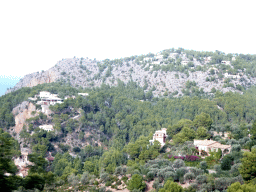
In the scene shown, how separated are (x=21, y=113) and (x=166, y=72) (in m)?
49.0

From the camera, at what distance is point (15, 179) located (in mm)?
12617

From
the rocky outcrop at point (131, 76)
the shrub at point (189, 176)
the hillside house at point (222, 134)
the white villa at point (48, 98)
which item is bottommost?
the hillside house at point (222, 134)

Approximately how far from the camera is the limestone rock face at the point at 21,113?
6275cm

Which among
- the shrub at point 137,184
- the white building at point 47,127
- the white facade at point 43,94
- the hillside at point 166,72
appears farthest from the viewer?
the hillside at point 166,72

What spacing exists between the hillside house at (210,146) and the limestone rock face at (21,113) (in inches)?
1573

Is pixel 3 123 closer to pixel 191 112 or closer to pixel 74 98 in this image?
pixel 74 98

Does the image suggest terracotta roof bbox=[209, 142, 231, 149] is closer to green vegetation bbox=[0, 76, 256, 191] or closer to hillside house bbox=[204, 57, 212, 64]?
green vegetation bbox=[0, 76, 256, 191]

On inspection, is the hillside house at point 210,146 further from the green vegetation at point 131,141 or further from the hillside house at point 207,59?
the hillside house at point 207,59

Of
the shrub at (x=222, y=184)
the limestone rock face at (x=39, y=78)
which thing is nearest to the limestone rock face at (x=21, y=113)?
the limestone rock face at (x=39, y=78)

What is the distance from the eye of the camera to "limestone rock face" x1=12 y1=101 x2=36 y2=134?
206 ft

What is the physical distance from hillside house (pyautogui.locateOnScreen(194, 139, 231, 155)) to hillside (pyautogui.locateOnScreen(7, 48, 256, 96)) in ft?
144

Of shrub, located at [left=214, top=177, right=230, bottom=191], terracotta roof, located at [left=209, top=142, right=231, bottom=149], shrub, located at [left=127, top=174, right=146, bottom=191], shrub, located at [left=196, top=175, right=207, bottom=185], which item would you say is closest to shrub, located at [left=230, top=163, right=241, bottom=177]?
shrub, located at [left=214, top=177, right=230, bottom=191]

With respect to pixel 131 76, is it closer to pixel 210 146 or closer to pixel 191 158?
pixel 210 146

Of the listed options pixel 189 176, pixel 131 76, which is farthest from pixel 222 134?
pixel 131 76
